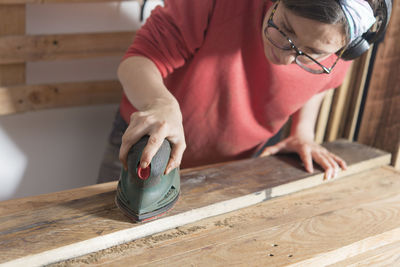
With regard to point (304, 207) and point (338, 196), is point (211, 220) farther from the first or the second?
point (338, 196)

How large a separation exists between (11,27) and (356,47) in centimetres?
123

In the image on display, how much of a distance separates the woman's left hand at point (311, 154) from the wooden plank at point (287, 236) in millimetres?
59

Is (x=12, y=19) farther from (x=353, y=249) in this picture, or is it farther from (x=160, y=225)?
(x=353, y=249)

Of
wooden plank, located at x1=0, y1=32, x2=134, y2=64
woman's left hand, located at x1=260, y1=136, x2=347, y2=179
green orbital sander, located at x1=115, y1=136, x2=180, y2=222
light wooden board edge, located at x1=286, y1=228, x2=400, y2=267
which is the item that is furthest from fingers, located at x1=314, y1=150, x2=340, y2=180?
wooden plank, located at x1=0, y1=32, x2=134, y2=64

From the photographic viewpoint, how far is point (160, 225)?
1070mm

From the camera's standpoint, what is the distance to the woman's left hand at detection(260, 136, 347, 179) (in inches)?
56.1

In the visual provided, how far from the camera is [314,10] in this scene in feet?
3.17

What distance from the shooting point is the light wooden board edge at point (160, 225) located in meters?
0.92

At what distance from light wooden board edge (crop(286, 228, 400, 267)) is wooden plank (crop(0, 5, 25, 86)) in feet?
4.33

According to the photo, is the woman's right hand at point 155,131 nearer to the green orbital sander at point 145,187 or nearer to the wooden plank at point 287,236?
the green orbital sander at point 145,187

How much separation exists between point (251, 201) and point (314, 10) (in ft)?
1.71

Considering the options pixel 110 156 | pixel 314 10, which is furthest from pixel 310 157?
pixel 110 156

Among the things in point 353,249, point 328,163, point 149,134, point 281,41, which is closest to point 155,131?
point 149,134

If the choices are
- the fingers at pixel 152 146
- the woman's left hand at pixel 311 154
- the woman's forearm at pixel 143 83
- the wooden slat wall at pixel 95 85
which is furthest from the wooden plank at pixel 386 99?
the fingers at pixel 152 146
